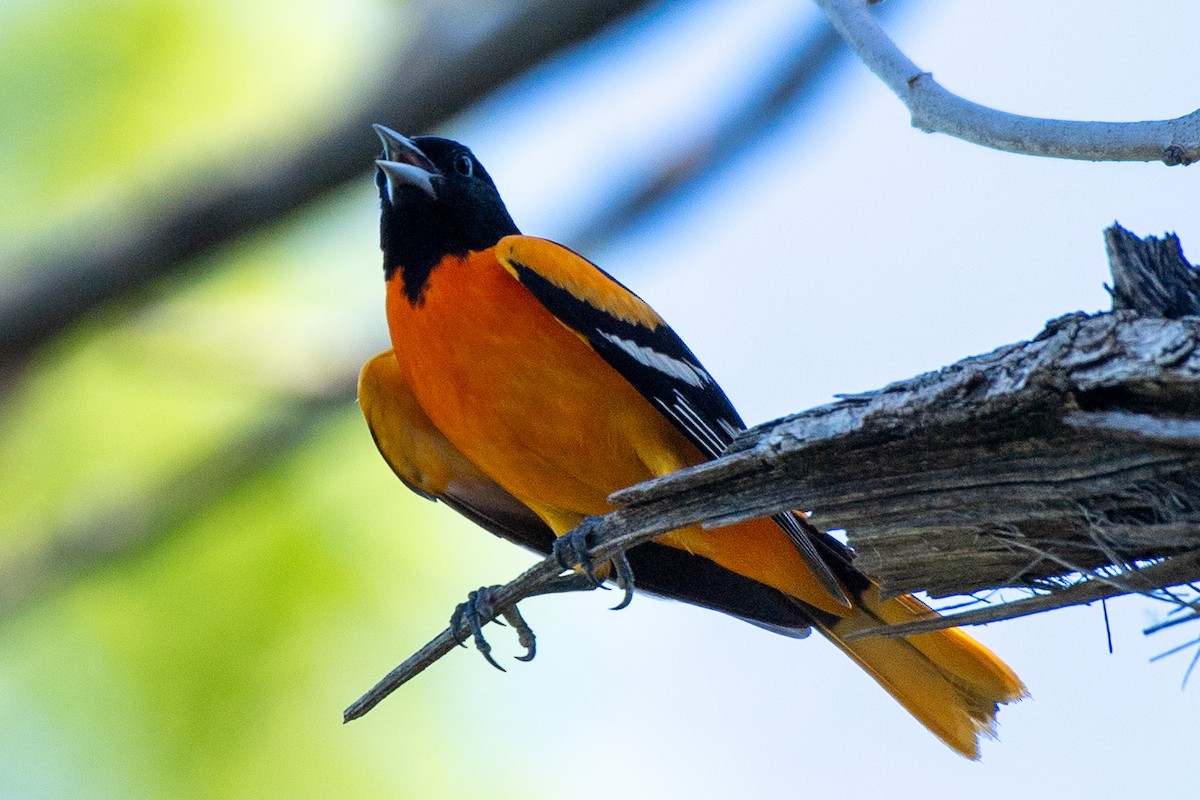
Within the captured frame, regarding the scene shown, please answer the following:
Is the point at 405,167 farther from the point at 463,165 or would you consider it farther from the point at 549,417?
the point at 549,417

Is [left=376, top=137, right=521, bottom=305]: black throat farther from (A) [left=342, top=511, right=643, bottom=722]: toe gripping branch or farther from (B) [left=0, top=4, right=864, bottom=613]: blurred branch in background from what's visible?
(A) [left=342, top=511, right=643, bottom=722]: toe gripping branch

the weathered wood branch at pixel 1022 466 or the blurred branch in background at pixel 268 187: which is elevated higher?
the blurred branch in background at pixel 268 187

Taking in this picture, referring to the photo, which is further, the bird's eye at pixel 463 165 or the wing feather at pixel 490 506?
the bird's eye at pixel 463 165

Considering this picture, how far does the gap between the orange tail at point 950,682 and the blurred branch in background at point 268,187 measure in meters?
2.17

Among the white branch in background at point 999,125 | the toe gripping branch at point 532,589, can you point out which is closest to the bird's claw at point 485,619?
the toe gripping branch at point 532,589

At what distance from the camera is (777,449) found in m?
2.89

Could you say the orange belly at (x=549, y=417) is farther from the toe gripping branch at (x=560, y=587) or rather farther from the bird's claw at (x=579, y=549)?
the bird's claw at (x=579, y=549)

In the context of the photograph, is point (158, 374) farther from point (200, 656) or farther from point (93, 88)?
point (93, 88)

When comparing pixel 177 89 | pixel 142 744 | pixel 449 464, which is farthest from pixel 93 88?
pixel 449 464

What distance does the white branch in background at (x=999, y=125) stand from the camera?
105 inches

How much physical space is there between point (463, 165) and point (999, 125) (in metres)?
2.92

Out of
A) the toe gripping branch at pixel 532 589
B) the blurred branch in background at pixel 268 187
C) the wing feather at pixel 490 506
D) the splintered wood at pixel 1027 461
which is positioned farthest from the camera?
the wing feather at pixel 490 506

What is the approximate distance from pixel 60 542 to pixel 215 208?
239cm

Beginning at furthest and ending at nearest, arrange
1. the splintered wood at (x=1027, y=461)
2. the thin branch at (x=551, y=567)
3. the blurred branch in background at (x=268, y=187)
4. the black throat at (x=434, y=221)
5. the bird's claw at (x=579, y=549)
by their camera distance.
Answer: the black throat at (x=434, y=221)
the blurred branch in background at (x=268, y=187)
the bird's claw at (x=579, y=549)
the thin branch at (x=551, y=567)
the splintered wood at (x=1027, y=461)
